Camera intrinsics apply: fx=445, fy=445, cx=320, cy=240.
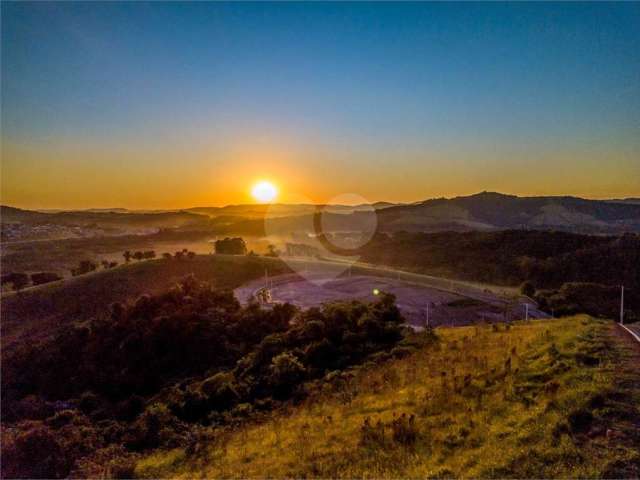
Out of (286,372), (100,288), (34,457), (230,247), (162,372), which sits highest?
(286,372)

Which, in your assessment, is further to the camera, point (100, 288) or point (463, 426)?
point (100, 288)

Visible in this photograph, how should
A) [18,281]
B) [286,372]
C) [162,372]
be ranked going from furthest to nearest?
1. [18,281]
2. [162,372]
3. [286,372]

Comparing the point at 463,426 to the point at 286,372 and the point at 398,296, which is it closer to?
the point at 286,372

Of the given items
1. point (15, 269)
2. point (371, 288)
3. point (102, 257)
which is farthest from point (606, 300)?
point (102, 257)

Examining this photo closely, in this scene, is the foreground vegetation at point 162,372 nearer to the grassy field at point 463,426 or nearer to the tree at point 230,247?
the grassy field at point 463,426

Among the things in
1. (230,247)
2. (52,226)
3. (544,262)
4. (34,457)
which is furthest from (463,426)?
(52,226)

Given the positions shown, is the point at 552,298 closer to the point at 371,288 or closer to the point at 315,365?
the point at 371,288

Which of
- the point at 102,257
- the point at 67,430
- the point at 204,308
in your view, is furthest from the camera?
the point at 102,257
